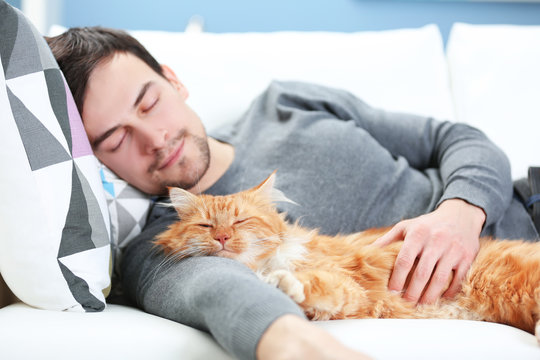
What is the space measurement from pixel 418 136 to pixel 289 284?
102cm

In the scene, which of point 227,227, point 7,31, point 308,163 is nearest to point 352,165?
point 308,163

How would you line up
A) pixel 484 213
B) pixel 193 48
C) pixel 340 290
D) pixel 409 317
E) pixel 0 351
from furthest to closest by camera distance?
A: pixel 193 48 → pixel 484 213 → pixel 409 317 → pixel 340 290 → pixel 0 351

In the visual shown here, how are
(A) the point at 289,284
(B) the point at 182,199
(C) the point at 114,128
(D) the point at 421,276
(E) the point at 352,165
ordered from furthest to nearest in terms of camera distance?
1. (E) the point at 352,165
2. (C) the point at 114,128
3. (B) the point at 182,199
4. (D) the point at 421,276
5. (A) the point at 289,284

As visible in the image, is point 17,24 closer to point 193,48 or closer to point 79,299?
point 79,299

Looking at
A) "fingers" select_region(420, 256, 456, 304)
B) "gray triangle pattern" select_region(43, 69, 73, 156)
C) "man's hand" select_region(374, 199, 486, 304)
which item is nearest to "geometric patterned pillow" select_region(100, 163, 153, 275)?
"gray triangle pattern" select_region(43, 69, 73, 156)

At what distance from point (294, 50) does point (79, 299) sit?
63.3 inches

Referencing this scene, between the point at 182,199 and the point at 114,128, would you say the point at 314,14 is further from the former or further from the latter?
the point at 182,199

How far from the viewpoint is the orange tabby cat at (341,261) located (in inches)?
44.4

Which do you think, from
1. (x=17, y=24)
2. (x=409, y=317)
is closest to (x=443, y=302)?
(x=409, y=317)

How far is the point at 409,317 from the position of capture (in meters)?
1.20

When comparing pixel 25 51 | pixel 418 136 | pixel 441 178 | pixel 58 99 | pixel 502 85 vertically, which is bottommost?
pixel 441 178

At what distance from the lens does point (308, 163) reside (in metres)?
1.62

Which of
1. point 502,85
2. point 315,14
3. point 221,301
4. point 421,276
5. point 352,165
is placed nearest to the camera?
point 221,301

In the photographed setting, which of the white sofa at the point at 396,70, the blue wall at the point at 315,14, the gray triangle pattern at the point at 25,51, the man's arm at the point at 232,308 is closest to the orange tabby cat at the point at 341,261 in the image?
the man's arm at the point at 232,308
